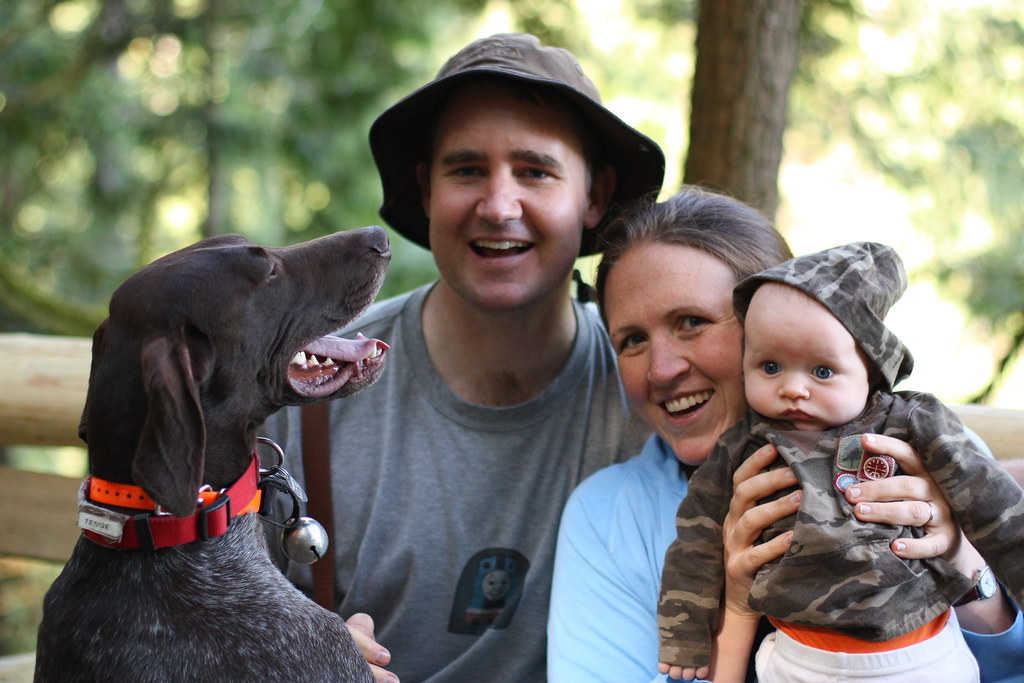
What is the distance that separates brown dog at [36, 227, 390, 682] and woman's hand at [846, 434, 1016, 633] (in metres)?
1.36

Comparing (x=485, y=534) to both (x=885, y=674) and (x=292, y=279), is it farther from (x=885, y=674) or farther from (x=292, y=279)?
(x=885, y=674)

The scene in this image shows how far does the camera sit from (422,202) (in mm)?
3520

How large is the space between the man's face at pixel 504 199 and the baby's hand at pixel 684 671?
127cm

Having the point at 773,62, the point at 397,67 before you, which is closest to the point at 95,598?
the point at 773,62

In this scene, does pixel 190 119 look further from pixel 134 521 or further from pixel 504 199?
pixel 134 521

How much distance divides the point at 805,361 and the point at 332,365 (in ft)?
4.15

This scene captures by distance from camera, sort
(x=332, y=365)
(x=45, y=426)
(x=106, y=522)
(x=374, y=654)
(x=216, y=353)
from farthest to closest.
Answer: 1. (x=45, y=426)
2. (x=374, y=654)
3. (x=332, y=365)
4. (x=216, y=353)
5. (x=106, y=522)

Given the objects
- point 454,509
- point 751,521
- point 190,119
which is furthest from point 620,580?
point 190,119

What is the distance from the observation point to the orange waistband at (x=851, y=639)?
2016mm

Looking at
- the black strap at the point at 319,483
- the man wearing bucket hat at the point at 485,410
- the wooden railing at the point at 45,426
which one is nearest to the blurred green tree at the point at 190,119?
the wooden railing at the point at 45,426

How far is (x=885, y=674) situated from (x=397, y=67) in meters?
6.25

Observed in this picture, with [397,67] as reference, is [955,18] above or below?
above

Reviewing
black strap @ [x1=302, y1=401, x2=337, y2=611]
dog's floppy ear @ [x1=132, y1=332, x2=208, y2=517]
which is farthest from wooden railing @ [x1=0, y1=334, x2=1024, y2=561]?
dog's floppy ear @ [x1=132, y1=332, x2=208, y2=517]

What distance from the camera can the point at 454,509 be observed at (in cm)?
304
